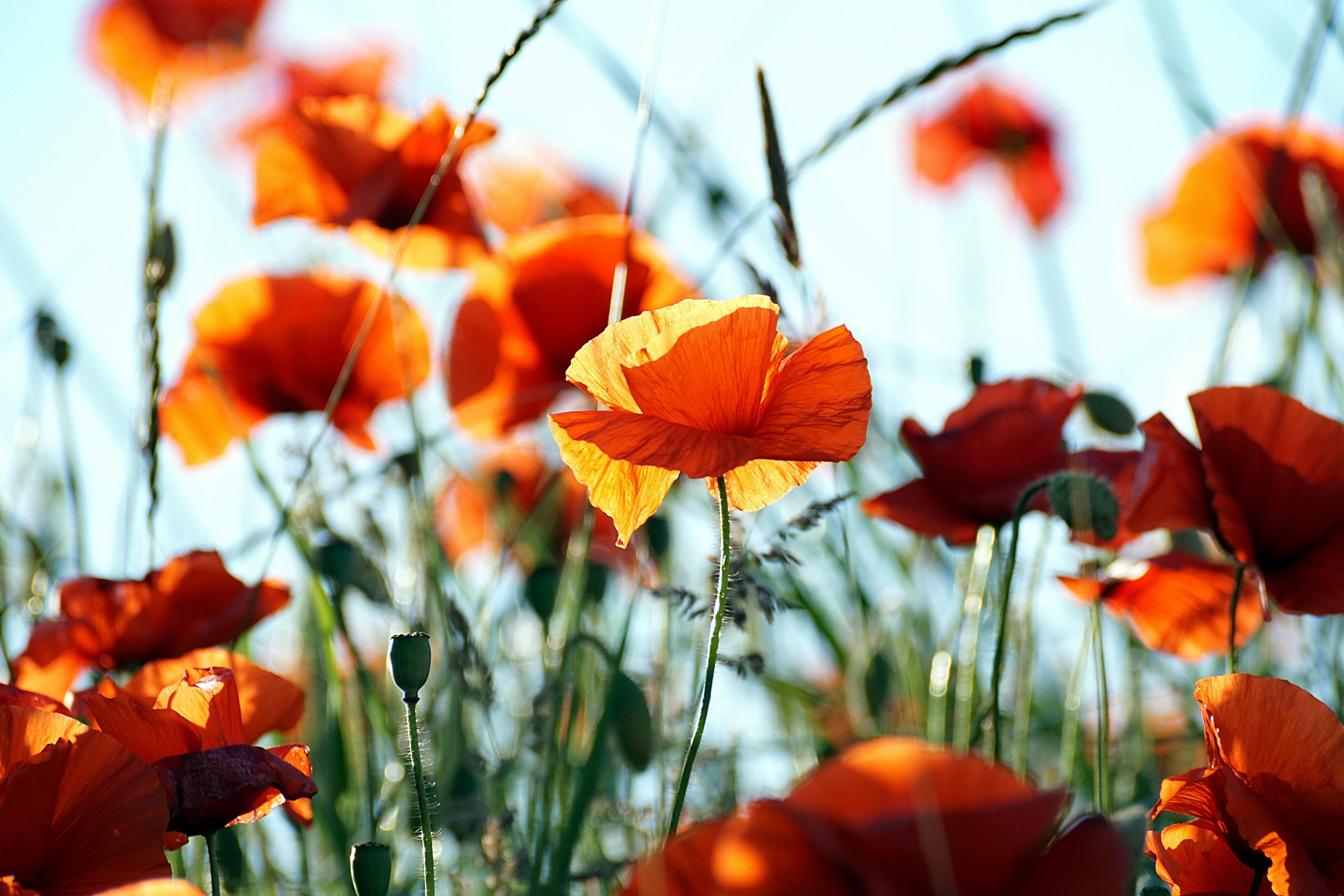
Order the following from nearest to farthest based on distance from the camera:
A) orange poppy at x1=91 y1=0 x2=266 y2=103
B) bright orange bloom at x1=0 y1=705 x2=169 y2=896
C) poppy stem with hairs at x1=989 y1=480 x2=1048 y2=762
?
bright orange bloom at x1=0 y1=705 x2=169 y2=896 → poppy stem with hairs at x1=989 y1=480 x2=1048 y2=762 → orange poppy at x1=91 y1=0 x2=266 y2=103

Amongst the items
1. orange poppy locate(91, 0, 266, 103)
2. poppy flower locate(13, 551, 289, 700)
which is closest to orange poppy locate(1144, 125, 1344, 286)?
poppy flower locate(13, 551, 289, 700)

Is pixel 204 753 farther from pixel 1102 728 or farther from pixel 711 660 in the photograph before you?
pixel 1102 728

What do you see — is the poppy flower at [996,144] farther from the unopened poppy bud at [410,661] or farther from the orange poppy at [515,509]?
the unopened poppy bud at [410,661]

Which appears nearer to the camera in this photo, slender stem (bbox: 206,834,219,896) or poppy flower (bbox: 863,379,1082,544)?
slender stem (bbox: 206,834,219,896)

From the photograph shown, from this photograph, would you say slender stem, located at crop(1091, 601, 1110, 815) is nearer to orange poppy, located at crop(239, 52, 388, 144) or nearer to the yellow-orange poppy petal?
the yellow-orange poppy petal

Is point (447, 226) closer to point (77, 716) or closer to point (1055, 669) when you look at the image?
point (77, 716)

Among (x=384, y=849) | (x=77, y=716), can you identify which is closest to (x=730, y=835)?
(x=384, y=849)
